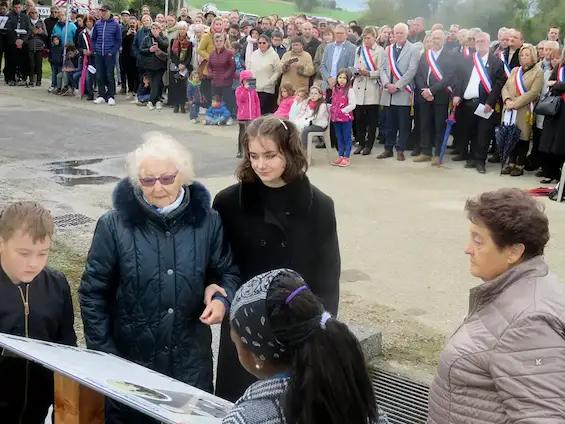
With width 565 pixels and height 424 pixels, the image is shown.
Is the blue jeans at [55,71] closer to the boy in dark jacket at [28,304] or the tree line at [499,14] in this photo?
the tree line at [499,14]

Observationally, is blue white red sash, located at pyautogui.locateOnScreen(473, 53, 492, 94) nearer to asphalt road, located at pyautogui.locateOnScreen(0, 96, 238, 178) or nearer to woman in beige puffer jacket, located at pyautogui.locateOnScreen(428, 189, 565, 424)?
asphalt road, located at pyautogui.locateOnScreen(0, 96, 238, 178)

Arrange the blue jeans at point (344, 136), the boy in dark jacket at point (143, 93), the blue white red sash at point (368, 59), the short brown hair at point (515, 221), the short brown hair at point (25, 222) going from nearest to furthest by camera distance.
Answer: the short brown hair at point (515, 221) < the short brown hair at point (25, 222) < the blue jeans at point (344, 136) < the blue white red sash at point (368, 59) < the boy in dark jacket at point (143, 93)

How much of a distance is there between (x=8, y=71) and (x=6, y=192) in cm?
1212

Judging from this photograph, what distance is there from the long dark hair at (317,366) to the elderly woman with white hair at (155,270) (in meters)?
1.12

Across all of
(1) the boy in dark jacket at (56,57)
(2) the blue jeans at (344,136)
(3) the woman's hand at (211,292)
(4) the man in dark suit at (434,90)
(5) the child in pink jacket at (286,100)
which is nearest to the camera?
(3) the woman's hand at (211,292)

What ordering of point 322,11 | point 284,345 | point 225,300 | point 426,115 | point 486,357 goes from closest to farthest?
1. point 284,345
2. point 486,357
3. point 225,300
4. point 426,115
5. point 322,11

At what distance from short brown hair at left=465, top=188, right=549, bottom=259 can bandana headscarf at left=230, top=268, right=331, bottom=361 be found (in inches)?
33.7

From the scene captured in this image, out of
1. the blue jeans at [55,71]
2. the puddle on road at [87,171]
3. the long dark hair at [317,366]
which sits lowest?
the puddle on road at [87,171]

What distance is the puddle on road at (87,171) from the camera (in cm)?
951

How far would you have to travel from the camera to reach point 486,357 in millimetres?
2227

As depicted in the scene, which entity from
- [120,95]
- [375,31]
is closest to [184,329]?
[375,31]

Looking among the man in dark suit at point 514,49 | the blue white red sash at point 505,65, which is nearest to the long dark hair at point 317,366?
the blue white red sash at point 505,65

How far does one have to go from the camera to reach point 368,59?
466 inches

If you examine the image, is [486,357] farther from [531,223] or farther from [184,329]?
[184,329]
